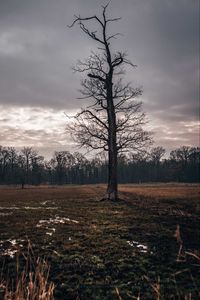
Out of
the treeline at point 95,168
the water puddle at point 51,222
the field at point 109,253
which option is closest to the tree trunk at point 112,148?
the field at point 109,253

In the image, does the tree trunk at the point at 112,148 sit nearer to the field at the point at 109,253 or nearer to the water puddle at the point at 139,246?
the field at the point at 109,253

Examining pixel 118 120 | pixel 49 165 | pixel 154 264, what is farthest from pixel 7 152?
pixel 154 264

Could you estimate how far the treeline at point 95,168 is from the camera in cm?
13638

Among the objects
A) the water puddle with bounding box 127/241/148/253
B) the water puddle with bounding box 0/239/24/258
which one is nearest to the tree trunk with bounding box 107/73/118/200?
the water puddle with bounding box 127/241/148/253

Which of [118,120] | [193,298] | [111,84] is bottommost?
[193,298]

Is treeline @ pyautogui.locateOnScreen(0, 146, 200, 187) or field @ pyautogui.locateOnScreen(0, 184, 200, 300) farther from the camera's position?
treeline @ pyautogui.locateOnScreen(0, 146, 200, 187)

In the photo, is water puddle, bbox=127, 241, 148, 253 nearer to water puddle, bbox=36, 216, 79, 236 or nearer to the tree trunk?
water puddle, bbox=36, 216, 79, 236

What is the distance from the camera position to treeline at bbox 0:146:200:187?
136 m

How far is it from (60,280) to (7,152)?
471 feet

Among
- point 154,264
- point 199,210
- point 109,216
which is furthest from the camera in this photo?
point 199,210

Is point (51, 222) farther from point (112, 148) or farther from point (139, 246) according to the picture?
point (112, 148)

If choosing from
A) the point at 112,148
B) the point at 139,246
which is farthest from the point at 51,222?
the point at 112,148

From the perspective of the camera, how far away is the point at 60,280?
24.2 feet

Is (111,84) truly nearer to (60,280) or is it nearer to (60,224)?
(60,224)
